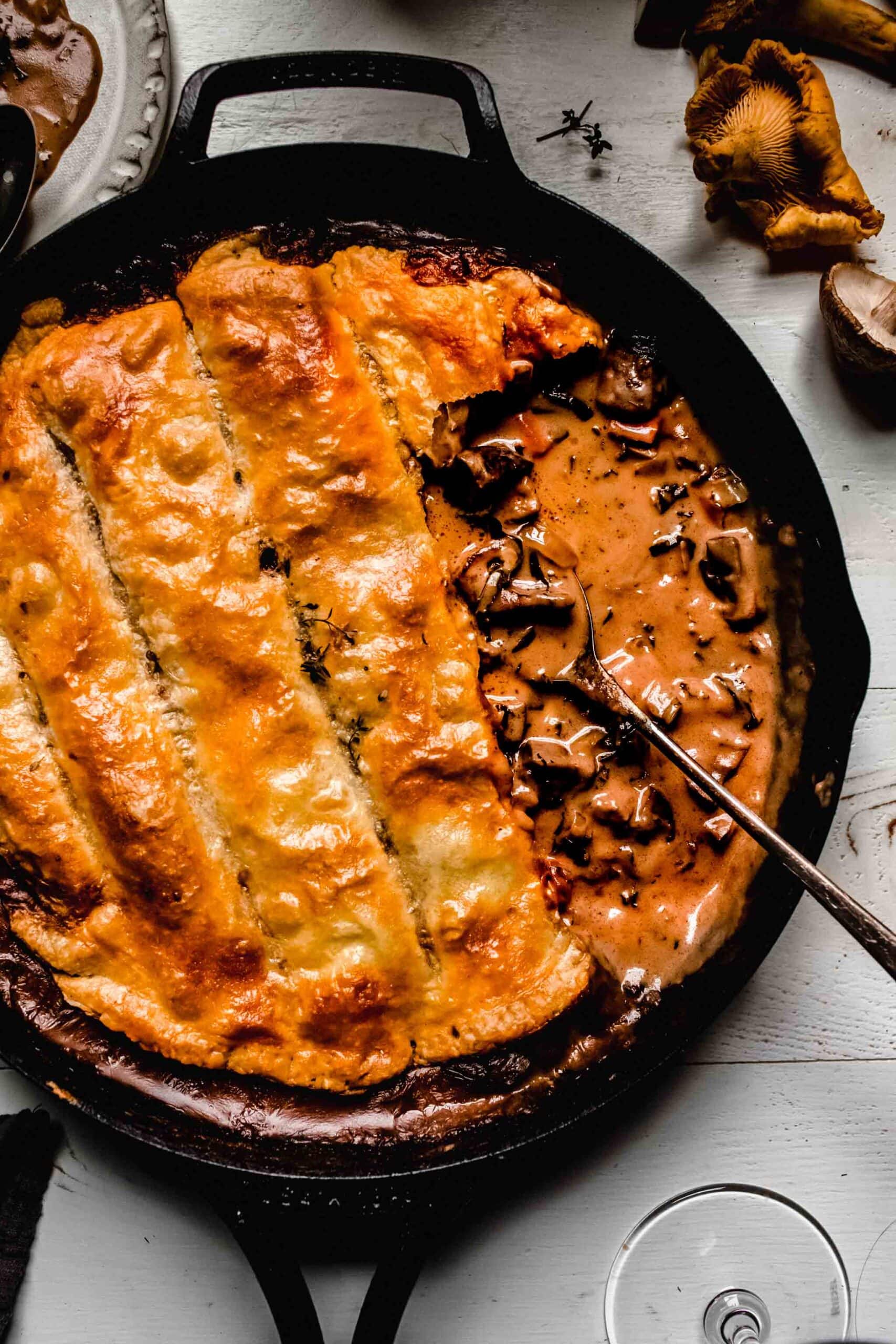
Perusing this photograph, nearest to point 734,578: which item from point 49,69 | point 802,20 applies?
point 802,20

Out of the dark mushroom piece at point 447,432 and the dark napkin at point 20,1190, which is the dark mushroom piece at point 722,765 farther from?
the dark napkin at point 20,1190

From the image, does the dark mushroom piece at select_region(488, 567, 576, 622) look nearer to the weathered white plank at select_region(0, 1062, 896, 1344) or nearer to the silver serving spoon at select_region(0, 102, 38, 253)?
the weathered white plank at select_region(0, 1062, 896, 1344)

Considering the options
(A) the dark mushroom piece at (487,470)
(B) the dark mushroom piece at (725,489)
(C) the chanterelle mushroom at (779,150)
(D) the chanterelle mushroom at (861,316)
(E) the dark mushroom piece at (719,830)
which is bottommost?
(E) the dark mushroom piece at (719,830)

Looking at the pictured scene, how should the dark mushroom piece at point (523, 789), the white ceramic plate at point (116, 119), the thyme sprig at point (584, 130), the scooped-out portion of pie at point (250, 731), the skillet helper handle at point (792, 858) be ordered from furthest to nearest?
1. the thyme sprig at point (584, 130)
2. the white ceramic plate at point (116, 119)
3. the dark mushroom piece at point (523, 789)
4. the scooped-out portion of pie at point (250, 731)
5. the skillet helper handle at point (792, 858)

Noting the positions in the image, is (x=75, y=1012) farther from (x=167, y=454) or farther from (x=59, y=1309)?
(x=167, y=454)

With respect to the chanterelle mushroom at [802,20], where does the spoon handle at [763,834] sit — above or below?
below

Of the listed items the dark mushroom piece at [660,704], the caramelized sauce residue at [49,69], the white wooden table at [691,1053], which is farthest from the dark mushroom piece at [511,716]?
the caramelized sauce residue at [49,69]

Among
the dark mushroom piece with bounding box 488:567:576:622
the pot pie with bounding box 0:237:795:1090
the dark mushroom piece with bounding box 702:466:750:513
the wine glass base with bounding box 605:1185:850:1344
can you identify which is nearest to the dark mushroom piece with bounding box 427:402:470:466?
the pot pie with bounding box 0:237:795:1090
